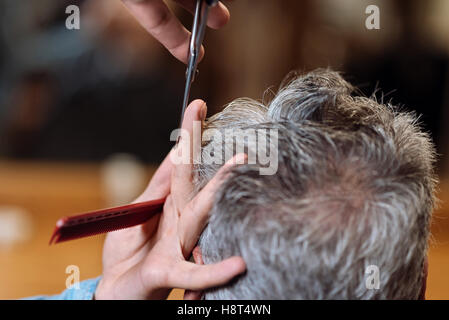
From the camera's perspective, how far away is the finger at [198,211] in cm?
81

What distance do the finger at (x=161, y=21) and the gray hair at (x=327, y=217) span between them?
347 millimetres

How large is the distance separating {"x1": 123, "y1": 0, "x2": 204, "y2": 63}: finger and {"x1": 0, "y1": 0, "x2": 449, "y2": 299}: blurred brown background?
7.81ft

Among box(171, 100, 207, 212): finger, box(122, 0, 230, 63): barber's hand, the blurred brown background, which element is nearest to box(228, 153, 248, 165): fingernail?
box(171, 100, 207, 212): finger

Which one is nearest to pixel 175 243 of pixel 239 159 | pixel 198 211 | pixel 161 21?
pixel 198 211

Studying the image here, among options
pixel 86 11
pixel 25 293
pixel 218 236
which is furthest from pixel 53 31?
pixel 218 236

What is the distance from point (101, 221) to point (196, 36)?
383 millimetres

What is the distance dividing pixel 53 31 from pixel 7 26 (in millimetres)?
461

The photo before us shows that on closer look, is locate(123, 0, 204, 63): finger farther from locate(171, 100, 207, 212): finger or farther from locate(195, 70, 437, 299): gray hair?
locate(195, 70, 437, 299): gray hair

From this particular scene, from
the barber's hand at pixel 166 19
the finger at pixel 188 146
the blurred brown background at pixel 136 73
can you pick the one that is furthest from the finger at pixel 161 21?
the blurred brown background at pixel 136 73

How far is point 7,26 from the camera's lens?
4125 mm

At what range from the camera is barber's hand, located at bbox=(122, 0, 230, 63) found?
1.06m

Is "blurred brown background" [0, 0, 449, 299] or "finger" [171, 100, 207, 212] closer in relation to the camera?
"finger" [171, 100, 207, 212]

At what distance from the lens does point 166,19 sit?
1071mm
